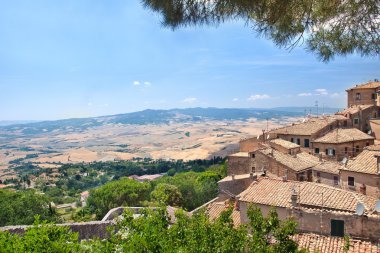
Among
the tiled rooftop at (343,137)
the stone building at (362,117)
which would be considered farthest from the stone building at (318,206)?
the stone building at (362,117)

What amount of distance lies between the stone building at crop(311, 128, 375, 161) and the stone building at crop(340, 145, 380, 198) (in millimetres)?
9108

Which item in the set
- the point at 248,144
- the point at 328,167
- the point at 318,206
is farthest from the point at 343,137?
the point at 318,206

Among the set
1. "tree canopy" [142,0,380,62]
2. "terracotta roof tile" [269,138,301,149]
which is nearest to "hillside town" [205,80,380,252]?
"terracotta roof tile" [269,138,301,149]

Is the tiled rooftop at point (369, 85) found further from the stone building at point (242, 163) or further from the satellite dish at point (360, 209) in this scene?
the satellite dish at point (360, 209)

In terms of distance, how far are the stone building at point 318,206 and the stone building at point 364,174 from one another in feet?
13.3

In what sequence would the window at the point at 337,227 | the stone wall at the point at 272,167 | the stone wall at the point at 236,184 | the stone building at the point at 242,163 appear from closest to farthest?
the window at the point at 337,227
the stone wall at the point at 272,167
the stone wall at the point at 236,184
the stone building at the point at 242,163

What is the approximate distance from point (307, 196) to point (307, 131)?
2113cm

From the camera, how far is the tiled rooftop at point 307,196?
18.2m

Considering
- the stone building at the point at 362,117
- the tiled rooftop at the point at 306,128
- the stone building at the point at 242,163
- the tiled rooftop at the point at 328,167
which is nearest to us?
the tiled rooftop at the point at 328,167

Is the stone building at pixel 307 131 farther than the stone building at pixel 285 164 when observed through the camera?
Yes

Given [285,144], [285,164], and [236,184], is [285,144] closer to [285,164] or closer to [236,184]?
[285,164]

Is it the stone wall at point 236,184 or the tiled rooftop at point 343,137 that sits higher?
the tiled rooftop at point 343,137

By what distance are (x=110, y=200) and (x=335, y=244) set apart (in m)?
25.2

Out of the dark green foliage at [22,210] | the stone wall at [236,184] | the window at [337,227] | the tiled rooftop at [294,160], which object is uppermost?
the tiled rooftop at [294,160]
